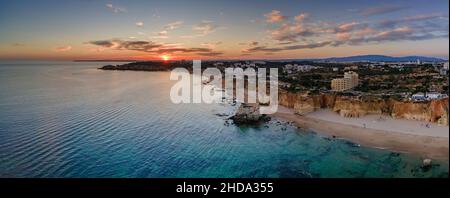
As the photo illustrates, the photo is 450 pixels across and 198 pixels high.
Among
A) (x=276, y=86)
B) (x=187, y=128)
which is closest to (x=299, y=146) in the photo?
(x=187, y=128)

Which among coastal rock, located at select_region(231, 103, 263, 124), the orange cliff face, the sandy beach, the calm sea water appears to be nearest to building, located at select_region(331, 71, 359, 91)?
the orange cliff face

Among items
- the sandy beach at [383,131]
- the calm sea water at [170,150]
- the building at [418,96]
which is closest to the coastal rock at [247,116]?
the calm sea water at [170,150]

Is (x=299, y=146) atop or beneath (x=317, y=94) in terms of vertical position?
beneath

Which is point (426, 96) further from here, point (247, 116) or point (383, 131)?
point (247, 116)

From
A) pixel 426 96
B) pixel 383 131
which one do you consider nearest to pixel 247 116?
pixel 383 131

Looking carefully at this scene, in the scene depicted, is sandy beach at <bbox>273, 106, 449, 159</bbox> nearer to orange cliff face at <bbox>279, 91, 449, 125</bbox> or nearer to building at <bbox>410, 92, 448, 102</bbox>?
orange cliff face at <bbox>279, 91, 449, 125</bbox>

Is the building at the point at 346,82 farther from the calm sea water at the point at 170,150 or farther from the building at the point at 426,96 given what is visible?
the building at the point at 426,96
